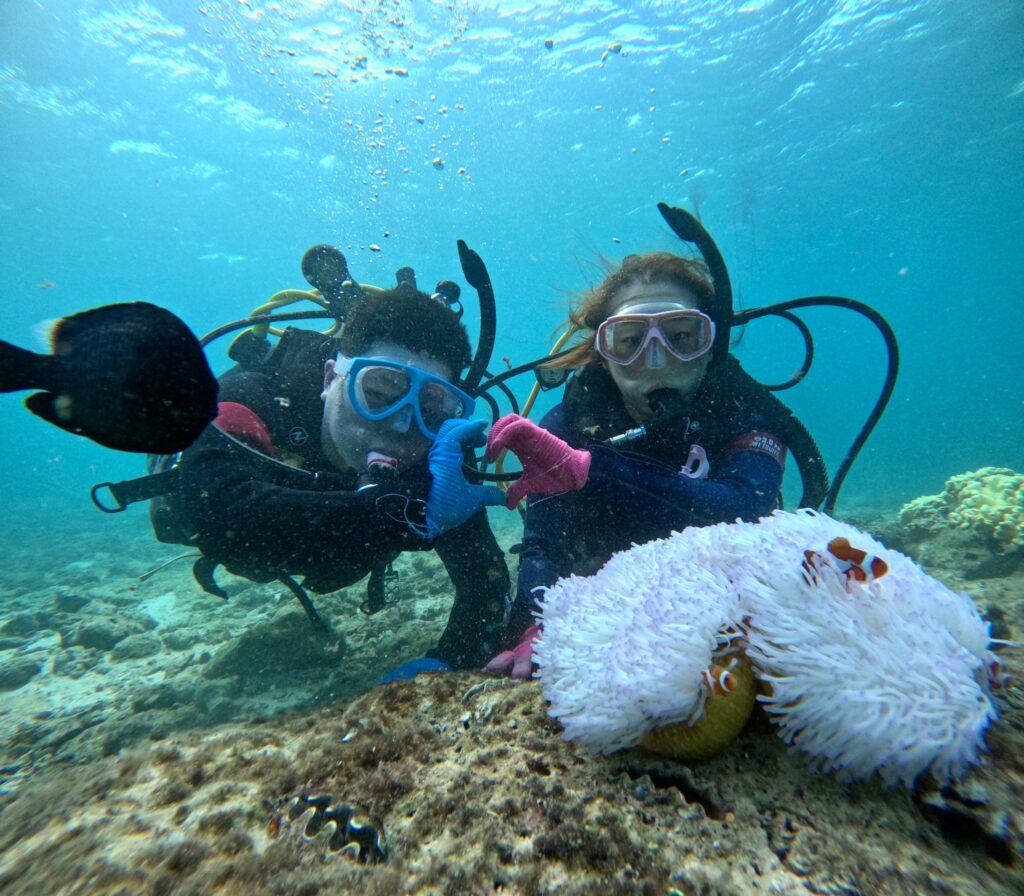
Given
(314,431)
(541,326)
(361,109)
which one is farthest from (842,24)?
(541,326)

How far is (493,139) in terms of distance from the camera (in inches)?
963

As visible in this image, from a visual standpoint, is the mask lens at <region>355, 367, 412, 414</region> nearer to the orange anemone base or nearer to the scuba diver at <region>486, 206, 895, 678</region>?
the scuba diver at <region>486, 206, 895, 678</region>

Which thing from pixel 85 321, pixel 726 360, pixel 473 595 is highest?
pixel 726 360

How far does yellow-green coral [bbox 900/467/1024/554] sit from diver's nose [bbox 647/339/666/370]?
16.6 ft

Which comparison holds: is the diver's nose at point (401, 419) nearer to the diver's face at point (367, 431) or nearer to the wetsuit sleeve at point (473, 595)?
the diver's face at point (367, 431)

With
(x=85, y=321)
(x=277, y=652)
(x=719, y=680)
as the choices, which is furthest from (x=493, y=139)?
(x=719, y=680)

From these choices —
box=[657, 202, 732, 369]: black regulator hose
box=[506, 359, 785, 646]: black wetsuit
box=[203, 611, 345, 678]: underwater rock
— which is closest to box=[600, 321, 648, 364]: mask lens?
box=[506, 359, 785, 646]: black wetsuit

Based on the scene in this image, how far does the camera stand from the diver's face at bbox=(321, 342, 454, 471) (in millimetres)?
3254

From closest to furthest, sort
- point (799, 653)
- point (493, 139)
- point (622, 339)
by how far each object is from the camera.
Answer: point (799, 653), point (622, 339), point (493, 139)

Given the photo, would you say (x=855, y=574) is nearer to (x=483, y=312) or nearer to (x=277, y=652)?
(x=483, y=312)

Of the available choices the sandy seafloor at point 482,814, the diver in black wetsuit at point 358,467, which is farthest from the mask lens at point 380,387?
the sandy seafloor at point 482,814

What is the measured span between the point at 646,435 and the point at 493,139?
26658 millimetres

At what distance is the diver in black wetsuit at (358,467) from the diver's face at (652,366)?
1164mm

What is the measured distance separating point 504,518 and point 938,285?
73.5 m
